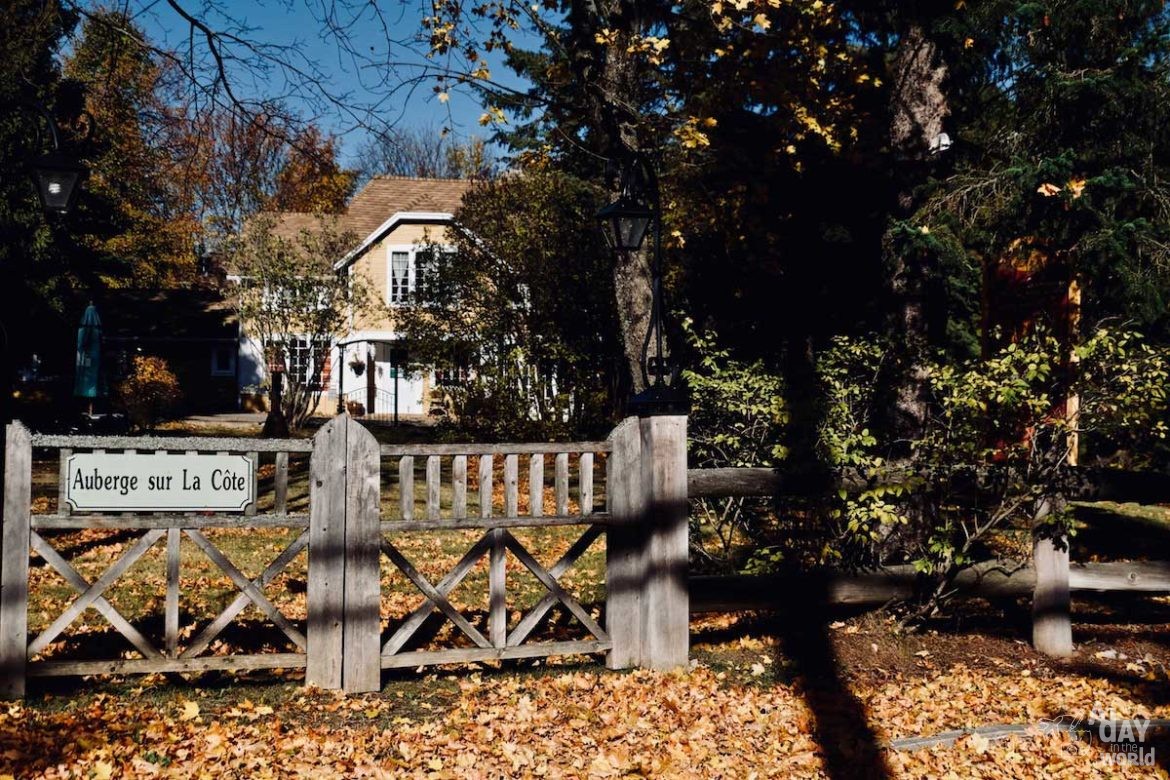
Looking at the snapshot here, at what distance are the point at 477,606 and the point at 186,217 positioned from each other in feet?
116

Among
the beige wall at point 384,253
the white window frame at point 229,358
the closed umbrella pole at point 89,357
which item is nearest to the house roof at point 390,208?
the beige wall at point 384,253

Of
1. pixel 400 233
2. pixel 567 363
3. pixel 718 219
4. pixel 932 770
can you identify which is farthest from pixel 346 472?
pixel 400 233

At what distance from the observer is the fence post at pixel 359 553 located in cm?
577

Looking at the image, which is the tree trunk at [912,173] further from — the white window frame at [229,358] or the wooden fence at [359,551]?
the white window frame at [229,358]

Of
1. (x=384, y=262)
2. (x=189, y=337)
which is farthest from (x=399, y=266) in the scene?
(x=189, y=337)

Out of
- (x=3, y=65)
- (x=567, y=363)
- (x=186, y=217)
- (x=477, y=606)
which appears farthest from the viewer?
(x=186, y=217)

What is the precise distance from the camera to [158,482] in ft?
18.2

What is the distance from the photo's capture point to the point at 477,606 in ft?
27.1

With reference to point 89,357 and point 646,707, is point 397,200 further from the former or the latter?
point 646,707

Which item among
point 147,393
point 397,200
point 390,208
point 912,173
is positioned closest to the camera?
point 912,173

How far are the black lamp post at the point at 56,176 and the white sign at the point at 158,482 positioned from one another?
3551mm

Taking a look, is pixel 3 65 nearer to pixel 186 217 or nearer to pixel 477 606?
pixel 477 606

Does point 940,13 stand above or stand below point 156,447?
above

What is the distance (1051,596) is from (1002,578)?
13.0 inches
